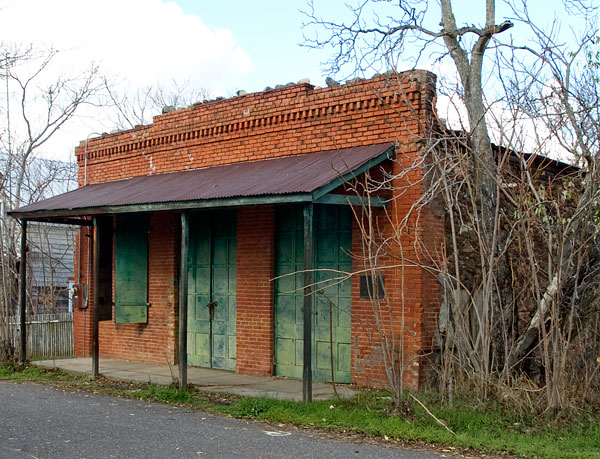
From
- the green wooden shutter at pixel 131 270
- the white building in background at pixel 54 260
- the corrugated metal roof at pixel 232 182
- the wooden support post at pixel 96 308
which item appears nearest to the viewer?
the corrugated metal roof at pixel 232 182

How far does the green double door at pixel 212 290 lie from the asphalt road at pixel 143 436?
3.08m

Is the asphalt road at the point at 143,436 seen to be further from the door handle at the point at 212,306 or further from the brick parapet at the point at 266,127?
the brick parapet at the point at 266,127

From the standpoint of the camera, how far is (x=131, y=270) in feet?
42.9

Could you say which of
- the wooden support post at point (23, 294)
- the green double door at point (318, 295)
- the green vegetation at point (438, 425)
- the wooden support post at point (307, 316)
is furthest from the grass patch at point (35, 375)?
the wooden support post at point (307, 316)

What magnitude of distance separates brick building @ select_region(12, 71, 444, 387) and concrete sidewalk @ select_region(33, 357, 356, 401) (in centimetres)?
30

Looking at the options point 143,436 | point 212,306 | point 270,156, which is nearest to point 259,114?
point 270,156

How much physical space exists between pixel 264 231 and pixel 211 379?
2509 millimetres

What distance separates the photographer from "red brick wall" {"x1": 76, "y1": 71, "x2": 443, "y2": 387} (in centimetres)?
954

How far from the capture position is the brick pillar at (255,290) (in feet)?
37.2

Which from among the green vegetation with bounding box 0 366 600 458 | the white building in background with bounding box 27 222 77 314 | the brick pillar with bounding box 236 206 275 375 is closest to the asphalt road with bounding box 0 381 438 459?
the green vegetation with bounding box 0 366 600 458

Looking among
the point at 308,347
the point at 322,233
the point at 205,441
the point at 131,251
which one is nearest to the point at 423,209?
the point at 322,233

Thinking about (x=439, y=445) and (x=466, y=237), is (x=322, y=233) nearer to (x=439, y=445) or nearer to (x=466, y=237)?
(x=466, y=237)

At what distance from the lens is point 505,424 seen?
7.34m

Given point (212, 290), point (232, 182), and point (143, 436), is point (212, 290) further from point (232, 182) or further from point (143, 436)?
point (143, 436)
